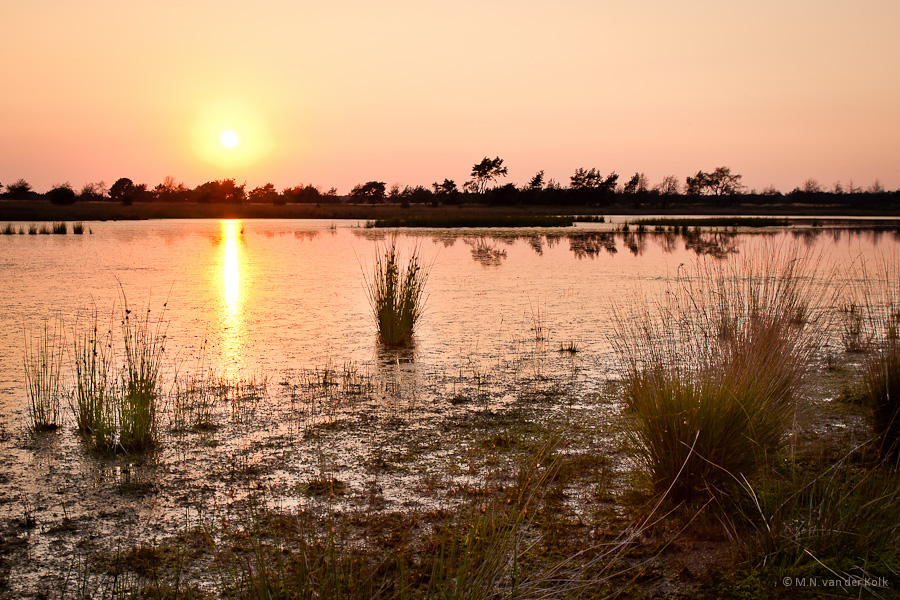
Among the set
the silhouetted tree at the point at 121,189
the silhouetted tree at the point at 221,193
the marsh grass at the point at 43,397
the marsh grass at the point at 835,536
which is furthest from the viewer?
the silhouetted tree at the point at 121,189

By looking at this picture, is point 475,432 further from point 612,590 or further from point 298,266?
point 298,266

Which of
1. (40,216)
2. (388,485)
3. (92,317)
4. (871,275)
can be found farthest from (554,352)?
(40,216)

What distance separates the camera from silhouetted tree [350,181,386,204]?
94312mm

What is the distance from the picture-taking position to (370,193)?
94.5 metres

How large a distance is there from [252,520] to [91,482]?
3.85 ft

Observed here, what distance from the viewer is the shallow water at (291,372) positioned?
12.2 feet

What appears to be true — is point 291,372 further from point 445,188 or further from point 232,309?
point 445,188

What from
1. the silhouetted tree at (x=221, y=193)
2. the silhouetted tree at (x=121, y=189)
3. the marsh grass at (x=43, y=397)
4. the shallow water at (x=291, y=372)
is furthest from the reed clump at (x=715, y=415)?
the silhouetted tree at (x=121, y=189)

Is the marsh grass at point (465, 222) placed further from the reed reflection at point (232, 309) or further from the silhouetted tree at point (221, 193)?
the silhouetted tree at point (221, 193)

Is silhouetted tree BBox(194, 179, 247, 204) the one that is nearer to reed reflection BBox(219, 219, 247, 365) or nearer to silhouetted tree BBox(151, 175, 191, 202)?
silhouetted tree BBox(151, 175, 191, 202)

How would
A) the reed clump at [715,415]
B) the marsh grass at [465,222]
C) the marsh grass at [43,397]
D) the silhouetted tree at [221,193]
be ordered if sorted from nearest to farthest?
1. the reed clump at [715,415]
2. the marsh grass at [43,397]
3. the marsh grass at [465,222]
4. the silhouetted tree at [221,193]

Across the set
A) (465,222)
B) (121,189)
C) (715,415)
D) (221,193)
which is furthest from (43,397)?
(121,189)

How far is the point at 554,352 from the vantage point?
294 inches

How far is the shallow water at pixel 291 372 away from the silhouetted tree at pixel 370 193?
78.0 m
